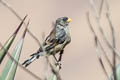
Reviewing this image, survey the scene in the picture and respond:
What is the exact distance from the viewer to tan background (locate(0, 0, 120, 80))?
11.4m

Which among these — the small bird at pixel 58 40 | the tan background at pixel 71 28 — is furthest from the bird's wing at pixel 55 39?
the tan background at pixel 71 28

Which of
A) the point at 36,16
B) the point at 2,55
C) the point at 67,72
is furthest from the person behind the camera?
the point at 36,16

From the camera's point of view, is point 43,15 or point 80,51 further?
point 43,15

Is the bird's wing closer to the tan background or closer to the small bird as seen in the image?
the small bird

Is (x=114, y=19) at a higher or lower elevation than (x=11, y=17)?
lower

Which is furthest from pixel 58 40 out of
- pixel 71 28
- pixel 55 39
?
pixel 71 28

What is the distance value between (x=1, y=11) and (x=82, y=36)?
246cm

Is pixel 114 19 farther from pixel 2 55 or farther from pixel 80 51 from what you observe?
pixel 2 55

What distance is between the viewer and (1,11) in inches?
567

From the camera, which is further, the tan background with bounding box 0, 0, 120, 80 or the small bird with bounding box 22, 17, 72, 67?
the tan background with bounding box 0, 0, 120, 80

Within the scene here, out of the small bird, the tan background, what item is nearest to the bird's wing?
the small bird

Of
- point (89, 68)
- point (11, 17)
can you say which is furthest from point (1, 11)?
point (89, 68)

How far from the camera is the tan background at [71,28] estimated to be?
1143 cm

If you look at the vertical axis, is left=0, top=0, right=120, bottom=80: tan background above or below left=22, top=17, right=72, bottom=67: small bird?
below
